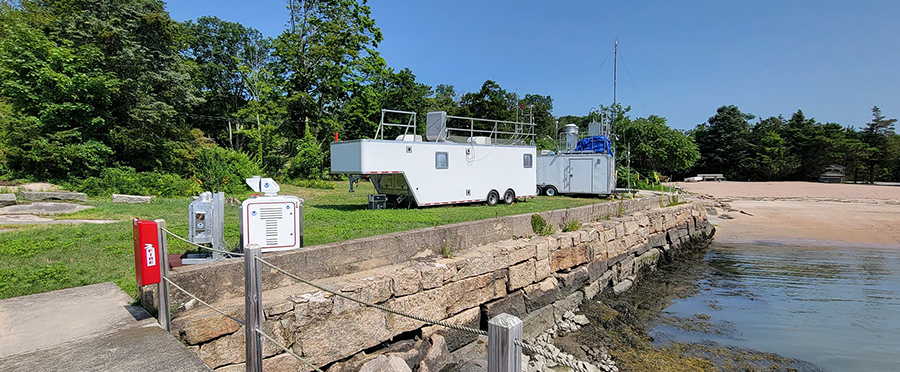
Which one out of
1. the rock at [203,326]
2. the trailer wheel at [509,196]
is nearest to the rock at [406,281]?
the rock at [203,326]

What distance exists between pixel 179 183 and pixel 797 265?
80.8 ft

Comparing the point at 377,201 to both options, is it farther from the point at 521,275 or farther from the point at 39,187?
the point at 39,187

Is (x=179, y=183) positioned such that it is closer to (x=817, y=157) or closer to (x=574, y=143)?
(x=574, y=143)

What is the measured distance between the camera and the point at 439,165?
1352 centimetres

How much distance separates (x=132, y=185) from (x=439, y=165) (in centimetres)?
1308

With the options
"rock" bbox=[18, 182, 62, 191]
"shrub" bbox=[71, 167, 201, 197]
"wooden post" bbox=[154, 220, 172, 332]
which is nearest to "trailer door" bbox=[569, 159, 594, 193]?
"shrub" bbox=[71, 167, 201, 197]

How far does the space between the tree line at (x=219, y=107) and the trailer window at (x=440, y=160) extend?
34.1 feet

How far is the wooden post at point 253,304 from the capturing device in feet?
11.8

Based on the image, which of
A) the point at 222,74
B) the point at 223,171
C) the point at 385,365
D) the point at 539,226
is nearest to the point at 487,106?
the point at 222,74

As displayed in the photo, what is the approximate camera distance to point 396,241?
275 inches

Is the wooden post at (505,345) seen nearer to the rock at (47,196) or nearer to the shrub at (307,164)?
the rock at (47,196)

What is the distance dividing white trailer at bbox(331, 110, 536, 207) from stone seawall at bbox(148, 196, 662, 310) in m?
4.08

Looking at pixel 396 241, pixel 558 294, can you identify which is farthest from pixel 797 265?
pixel 396 241

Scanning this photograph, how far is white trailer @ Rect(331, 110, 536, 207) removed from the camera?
1230 centimetres
